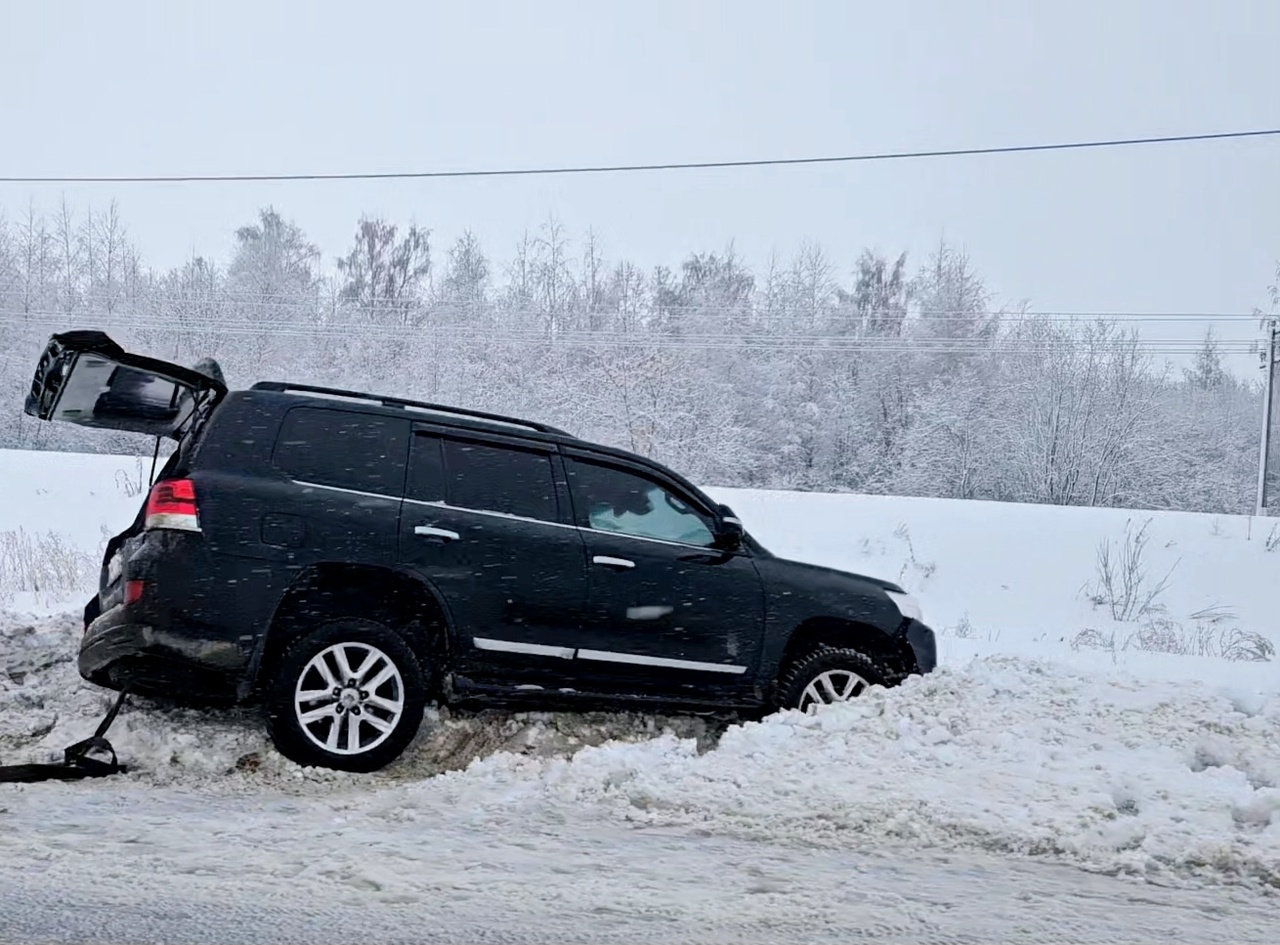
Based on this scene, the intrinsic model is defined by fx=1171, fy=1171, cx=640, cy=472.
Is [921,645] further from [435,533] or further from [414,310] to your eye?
[414,310]

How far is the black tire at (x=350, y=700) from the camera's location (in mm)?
5516

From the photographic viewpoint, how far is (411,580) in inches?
233

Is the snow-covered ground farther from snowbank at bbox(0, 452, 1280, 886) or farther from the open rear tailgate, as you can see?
the open rear tailgate

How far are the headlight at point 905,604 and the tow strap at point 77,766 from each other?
4375 millimetres

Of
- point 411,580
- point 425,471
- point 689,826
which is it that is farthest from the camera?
point 425,471

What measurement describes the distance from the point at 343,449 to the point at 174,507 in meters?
0.91

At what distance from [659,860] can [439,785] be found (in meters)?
1.36

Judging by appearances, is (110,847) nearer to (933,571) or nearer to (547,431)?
(547,431)

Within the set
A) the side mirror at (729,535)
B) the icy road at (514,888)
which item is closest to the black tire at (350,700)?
the icy road at (514,888)

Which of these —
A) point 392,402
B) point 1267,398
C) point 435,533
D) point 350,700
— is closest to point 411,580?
point 435,533

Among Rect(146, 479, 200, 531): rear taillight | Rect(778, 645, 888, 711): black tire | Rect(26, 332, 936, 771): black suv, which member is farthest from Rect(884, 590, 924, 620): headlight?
Rect(146, 479, 200, 531): rear taillight

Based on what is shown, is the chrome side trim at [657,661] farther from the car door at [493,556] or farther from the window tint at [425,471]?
the window tint at [425,471]

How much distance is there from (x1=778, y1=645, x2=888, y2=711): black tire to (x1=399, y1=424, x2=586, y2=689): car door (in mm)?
1350

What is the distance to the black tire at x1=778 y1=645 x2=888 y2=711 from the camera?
6750mm
